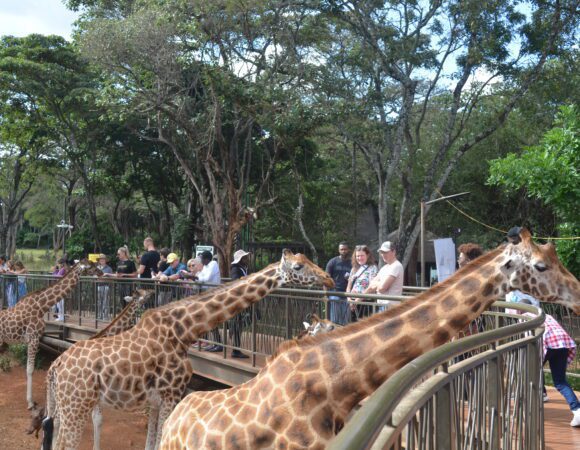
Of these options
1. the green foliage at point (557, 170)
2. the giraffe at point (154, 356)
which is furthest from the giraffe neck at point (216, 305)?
the green foliage at point (557, 170)

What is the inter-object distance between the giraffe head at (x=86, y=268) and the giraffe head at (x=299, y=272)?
285 inches

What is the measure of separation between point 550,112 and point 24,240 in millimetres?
63404

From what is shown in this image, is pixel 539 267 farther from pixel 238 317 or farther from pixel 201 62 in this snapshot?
pixel 201 62

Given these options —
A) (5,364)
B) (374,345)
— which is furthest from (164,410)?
(5,364)

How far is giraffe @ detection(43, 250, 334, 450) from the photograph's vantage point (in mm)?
7543

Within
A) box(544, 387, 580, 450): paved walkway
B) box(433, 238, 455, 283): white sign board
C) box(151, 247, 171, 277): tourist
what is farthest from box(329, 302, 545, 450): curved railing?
box(151, 247, 171, 277): tourist

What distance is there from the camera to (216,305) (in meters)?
7.52

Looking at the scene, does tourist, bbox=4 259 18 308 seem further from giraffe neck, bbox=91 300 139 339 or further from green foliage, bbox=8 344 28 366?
giraffe neck, bbox=91 300 139 339

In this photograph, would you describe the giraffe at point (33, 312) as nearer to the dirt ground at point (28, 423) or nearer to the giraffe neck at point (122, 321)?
the dirt ground at point (28, 423)

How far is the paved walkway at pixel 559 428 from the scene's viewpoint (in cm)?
614

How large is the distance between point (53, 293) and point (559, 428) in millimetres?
10356

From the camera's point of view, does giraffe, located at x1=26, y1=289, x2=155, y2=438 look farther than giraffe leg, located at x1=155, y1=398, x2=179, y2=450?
Yes

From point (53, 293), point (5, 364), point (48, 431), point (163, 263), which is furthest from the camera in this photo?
point (5, 364)

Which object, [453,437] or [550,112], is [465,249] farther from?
[550,112]
